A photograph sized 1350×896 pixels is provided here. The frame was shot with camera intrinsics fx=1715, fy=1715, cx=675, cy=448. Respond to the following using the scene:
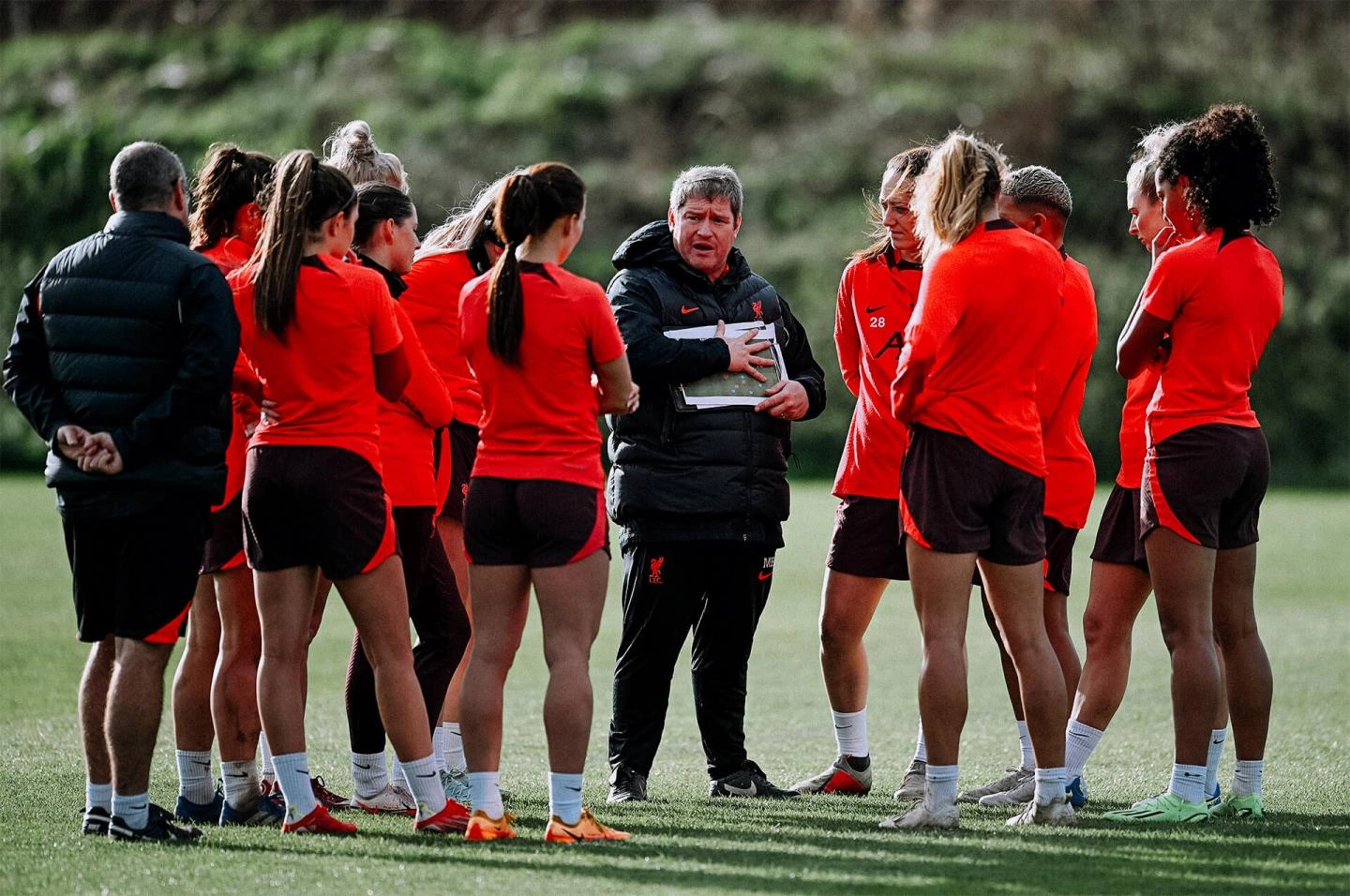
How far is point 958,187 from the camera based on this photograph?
5051 millimetres

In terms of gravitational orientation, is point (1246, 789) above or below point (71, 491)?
below

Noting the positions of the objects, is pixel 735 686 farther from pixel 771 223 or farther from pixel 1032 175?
pixel 771 223

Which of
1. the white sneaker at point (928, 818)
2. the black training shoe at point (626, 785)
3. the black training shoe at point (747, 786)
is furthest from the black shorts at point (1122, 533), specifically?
the black training shoe at point (626, 785)

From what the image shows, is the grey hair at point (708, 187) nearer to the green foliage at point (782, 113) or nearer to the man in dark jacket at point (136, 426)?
the man in dark jacket at point (136, 426)

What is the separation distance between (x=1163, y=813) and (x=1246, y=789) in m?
0.33

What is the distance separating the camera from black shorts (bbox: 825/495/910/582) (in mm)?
5938

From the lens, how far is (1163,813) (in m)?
5.37

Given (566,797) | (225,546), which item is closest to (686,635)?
(566,797)

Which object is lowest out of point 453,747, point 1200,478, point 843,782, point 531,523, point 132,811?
point 843,782

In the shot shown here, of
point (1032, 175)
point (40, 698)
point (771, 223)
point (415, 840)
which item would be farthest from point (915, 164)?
point (771, 223)

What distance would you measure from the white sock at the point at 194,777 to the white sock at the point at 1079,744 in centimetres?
278

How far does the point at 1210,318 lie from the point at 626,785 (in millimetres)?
2458

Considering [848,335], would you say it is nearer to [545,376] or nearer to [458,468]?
[458,468]

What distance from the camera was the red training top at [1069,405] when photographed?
5633 millimetres
